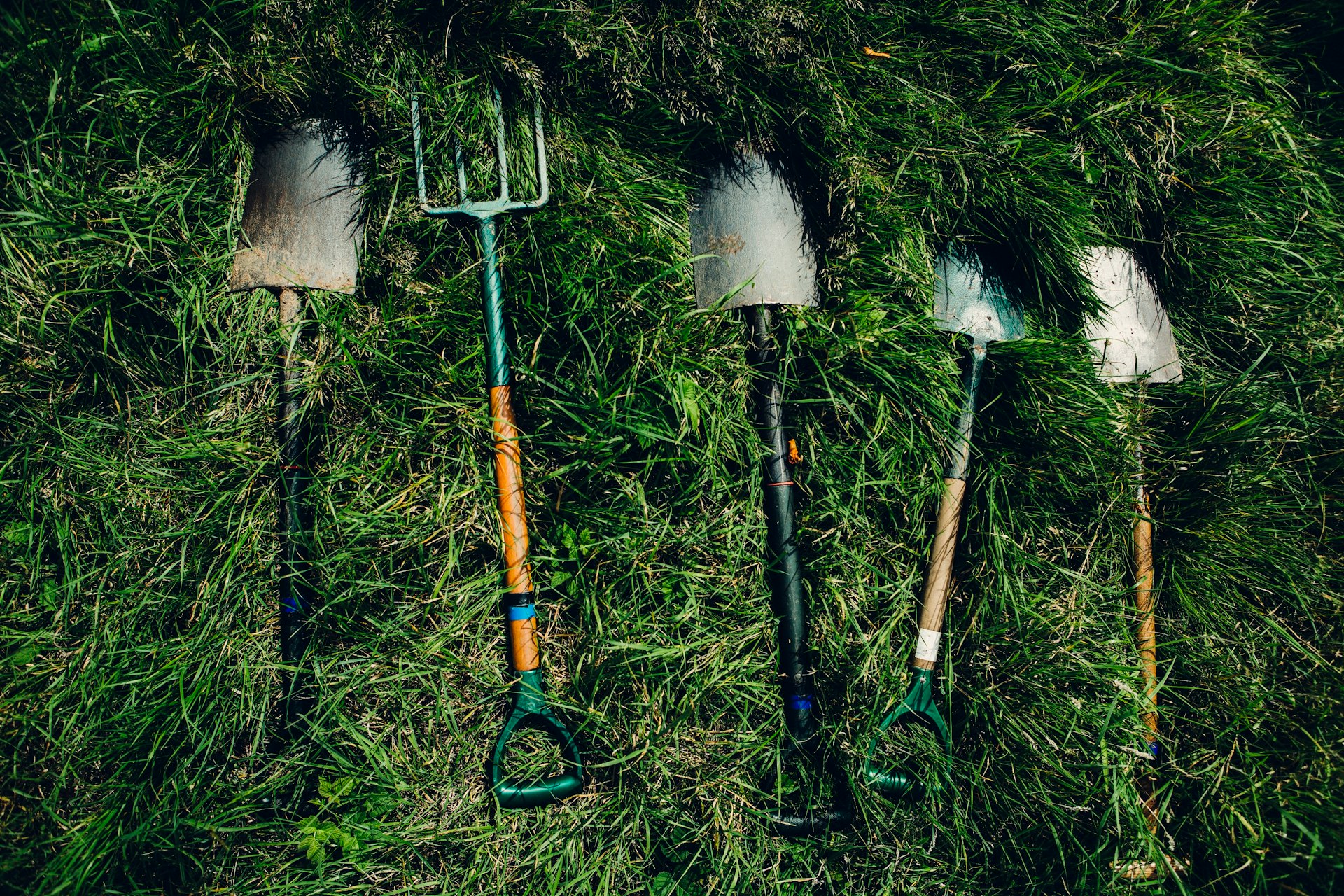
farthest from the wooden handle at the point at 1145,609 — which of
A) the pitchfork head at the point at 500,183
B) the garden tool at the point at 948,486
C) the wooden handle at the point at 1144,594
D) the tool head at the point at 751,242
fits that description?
the pitchfork head at the point at 500,183

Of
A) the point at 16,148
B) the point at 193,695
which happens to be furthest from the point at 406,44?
the point at 193,695

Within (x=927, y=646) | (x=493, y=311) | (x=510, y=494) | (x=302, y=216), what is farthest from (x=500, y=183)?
(x=927, y=646)

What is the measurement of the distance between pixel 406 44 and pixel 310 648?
6.20 feet

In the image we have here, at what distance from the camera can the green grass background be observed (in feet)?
6.27

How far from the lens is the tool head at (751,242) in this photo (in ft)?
6.43

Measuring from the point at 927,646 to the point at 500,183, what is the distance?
1.98 m

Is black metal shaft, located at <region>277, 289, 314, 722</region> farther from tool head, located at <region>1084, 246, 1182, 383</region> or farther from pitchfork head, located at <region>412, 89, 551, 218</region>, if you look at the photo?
tool head, located at <region>1084, 246, 1182, 383</region>

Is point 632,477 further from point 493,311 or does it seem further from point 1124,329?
point 1124,329

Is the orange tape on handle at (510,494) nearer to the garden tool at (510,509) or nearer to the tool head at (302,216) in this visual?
the garden tool at (510,509)

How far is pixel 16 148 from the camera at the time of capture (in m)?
1.95

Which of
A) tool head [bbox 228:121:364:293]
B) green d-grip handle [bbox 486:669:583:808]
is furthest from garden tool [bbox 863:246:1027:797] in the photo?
tool head [bbox 228:121:364:293]

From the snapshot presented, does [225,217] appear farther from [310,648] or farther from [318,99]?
Result: [310,648]

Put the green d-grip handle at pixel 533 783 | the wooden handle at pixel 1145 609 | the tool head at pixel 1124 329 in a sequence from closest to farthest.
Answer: the green d-grip handle at pixel 533 783, the wooden handle at pixel 1145 609, the tool head at pixel 1124 329

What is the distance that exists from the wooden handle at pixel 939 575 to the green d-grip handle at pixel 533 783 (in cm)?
111
